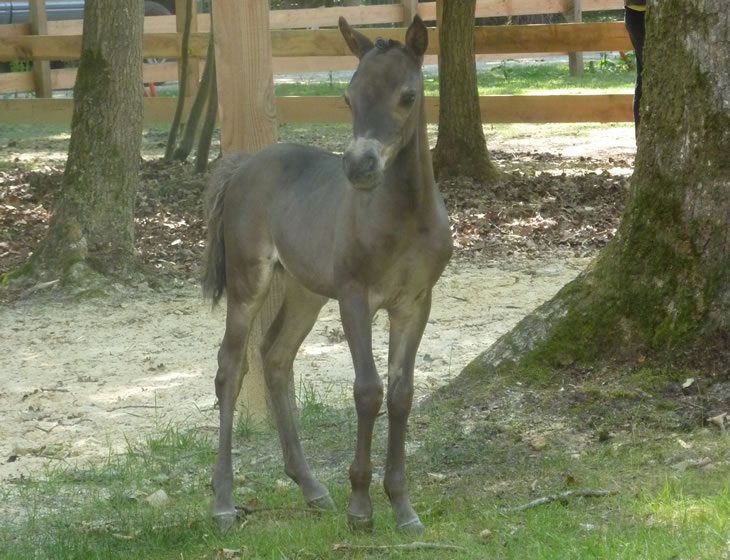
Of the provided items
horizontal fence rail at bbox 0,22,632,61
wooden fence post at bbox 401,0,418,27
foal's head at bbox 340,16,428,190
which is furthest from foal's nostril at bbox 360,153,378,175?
wooden fence post at bbox 401,0,418,27

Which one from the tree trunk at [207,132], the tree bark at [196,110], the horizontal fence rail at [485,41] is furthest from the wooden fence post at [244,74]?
the horizontal fence rail at [485,41]

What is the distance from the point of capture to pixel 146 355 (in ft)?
22.8

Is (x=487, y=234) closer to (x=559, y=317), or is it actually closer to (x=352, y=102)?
(x=559, y=317)

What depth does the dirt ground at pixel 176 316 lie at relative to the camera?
19.6 ft

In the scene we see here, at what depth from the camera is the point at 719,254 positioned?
193 inches

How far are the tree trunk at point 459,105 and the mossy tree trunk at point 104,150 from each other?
4.15 metres

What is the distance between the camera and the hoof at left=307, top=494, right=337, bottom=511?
4449mm

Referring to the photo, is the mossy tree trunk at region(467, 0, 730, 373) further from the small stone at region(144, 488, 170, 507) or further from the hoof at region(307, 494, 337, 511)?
the small stone at region(144, 488, 170, 507)

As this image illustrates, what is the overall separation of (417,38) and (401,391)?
1.30 m

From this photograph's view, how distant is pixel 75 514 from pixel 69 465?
725mm

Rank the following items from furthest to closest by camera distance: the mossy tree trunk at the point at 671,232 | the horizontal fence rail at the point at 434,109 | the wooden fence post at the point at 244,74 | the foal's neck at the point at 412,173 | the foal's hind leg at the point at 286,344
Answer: the horizontal fence rail at the point at 434,109 < the wooden fence post at the point at 244,74 < the mossy tree trunk at the point at 671,232 < the foal's hind leg at the point at 286,344 < the foal's neck at the point at 412,173

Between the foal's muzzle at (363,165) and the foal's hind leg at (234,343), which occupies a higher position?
the foal's muzzle at (363,165)

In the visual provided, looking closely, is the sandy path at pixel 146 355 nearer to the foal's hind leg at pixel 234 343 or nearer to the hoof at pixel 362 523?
the foal's hind leg at pixel 234 343

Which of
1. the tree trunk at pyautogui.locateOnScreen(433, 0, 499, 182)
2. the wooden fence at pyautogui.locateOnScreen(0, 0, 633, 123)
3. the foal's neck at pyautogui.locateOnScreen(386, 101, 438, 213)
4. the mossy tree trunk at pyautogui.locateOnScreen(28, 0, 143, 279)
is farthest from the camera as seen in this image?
the wooden fence at pyautogui.locateOnScreen(0, 0, 633, 123)
